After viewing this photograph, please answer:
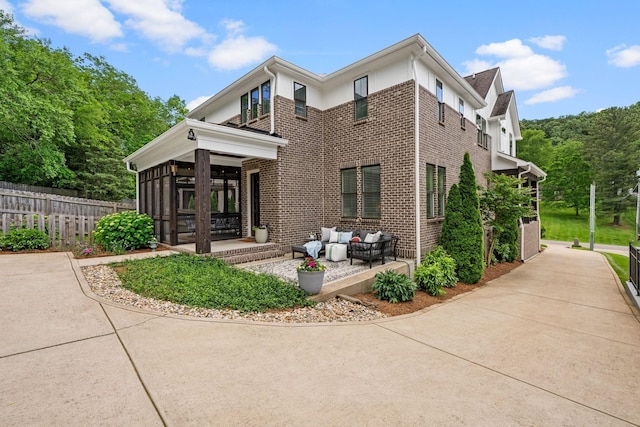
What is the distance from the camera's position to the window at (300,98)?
997 centimetres

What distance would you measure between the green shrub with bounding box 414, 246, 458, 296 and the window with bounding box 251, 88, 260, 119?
770 cm

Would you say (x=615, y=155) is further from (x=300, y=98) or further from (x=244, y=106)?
(x=244, y=106)

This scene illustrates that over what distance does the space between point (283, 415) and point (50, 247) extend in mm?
10922

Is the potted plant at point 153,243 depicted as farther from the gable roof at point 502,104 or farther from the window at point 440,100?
the gable roof at point 502,104

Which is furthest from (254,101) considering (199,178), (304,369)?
(304,369)

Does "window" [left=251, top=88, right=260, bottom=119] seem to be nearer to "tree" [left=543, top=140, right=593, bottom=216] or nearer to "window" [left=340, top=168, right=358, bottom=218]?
"window" [left=340, top=168, right=358, bottom=218]

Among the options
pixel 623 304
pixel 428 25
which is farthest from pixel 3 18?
pixel 623 304

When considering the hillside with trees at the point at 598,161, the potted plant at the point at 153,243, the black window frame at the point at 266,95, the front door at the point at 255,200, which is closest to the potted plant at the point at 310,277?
the front door at the point at 255,200

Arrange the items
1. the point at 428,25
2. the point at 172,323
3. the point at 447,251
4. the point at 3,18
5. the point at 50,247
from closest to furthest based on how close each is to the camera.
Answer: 1. the point at 172,323
2. the point at 447,251
3. the point at 50,247
4. the point at 428,25
5. the point at 3,18

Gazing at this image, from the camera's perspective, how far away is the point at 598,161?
31.5 meters

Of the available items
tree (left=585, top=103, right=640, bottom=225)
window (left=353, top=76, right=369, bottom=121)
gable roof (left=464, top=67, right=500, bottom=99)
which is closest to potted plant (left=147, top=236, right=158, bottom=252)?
window (left=353, top=76, right=369, bottom=121)

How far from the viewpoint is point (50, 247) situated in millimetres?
9250

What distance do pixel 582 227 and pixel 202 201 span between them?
3811cm

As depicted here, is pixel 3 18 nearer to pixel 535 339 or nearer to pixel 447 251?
pixel 447 251
